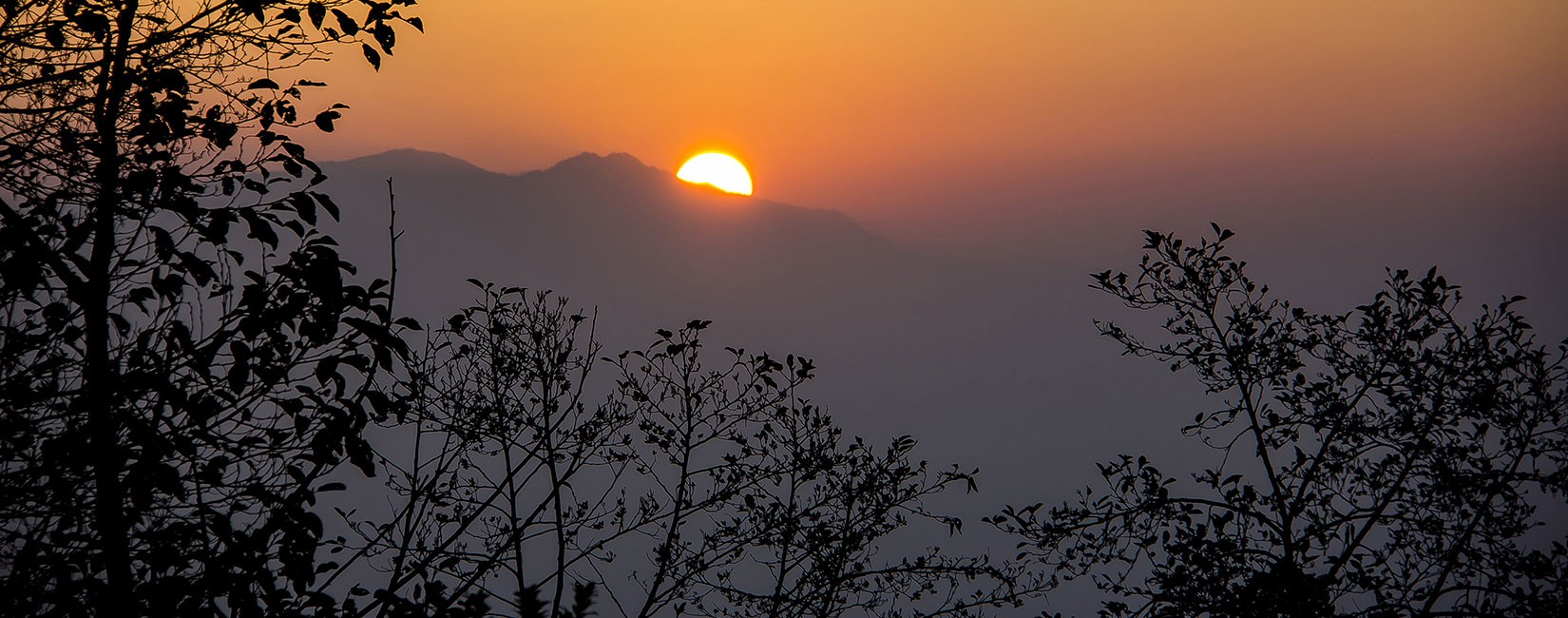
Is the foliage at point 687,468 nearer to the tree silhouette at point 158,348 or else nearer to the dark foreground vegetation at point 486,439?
the dark foreground vegetation at point 486,439

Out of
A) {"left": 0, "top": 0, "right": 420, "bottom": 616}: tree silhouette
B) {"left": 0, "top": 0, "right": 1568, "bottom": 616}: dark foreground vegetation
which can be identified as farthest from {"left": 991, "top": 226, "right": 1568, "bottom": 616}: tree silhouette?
{"left": 0, "top": 0, "right": 420, "bottom": 616}: tree silhouette

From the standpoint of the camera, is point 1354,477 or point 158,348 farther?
point 1354,477

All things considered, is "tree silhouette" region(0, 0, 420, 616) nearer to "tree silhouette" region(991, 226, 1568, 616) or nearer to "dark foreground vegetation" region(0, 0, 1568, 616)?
"dark foreground vegetation" region(0, 0, 1568, 616)

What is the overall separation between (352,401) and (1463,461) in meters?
9.37

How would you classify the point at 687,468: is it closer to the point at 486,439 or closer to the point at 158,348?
the point at 486,439

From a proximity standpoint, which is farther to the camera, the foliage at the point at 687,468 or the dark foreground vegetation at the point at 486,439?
the foliage at the point at 687,468

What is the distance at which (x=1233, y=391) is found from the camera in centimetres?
1028

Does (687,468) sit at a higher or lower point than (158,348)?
higher

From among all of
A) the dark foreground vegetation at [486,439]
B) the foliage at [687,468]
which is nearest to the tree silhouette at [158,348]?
the dark foreground vegetation at [486,439]

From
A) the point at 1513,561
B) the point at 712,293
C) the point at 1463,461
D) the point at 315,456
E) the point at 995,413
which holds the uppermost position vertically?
the point at 712,293

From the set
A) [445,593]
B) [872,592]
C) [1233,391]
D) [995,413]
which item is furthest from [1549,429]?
[995,413]

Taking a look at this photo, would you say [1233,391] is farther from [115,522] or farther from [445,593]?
[115,522]

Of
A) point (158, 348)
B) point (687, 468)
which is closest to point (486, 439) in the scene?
point (687, 468)

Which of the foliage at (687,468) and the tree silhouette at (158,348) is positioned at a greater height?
the foliage at (687,468)
